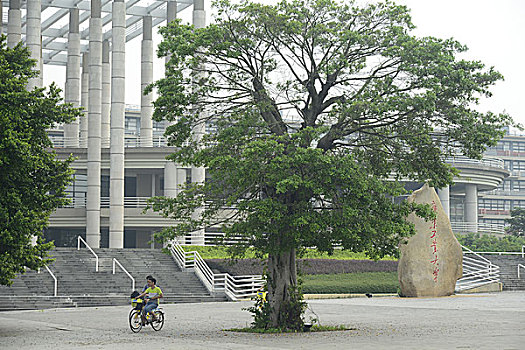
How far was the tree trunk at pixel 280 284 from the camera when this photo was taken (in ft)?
58.2

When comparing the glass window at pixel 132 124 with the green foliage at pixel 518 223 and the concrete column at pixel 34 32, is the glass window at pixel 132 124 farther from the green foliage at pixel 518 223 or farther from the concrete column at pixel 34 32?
the concrete column at pixel 34 32

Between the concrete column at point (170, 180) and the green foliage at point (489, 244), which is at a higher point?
the concrete column at point (170, 180)

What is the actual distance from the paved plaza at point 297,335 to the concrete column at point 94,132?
18.3m

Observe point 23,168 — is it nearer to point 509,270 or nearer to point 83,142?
point 509,270

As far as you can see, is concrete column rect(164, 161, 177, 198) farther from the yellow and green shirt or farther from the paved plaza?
the yellow and green shirt

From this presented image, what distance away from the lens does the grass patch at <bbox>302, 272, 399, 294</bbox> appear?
35.0m

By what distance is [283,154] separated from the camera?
16812 millimetres

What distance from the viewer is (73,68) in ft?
174


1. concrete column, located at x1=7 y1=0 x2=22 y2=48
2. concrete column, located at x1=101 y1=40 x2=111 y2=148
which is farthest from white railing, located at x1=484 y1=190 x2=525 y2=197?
concrete column, located at x1=7 y1=0 x2=22 y2=48

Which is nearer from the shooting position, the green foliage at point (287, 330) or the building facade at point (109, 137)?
the green foliage at point (287, 330)

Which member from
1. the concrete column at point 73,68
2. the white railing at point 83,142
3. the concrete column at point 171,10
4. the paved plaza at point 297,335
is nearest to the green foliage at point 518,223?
the white railing at point 83,142

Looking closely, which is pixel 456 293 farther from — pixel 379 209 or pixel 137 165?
pixel 137 165

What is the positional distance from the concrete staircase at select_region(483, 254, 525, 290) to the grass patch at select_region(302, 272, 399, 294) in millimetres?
5816

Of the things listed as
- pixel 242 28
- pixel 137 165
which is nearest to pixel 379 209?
pixel 242 28
